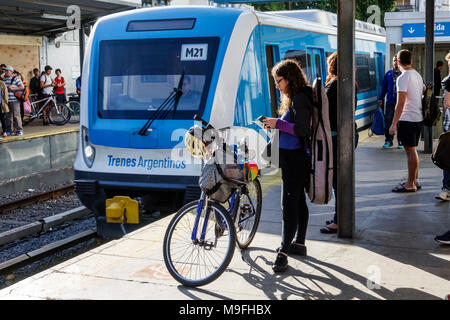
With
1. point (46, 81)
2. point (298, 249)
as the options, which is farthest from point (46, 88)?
point (298, 249)

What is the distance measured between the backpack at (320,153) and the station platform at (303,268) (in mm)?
613

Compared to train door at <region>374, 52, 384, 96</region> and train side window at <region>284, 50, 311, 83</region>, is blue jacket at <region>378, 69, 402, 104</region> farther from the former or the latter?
train door at <region>374, 52, 384, 96</region>

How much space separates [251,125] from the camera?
26.7ft

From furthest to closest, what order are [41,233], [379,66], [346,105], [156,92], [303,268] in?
[379,66] → [41,233] → [156,92] → [346,105] → [303,268]

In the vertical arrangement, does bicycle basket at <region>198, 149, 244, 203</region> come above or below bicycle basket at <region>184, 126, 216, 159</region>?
below

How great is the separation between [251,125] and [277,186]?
1.06 meters

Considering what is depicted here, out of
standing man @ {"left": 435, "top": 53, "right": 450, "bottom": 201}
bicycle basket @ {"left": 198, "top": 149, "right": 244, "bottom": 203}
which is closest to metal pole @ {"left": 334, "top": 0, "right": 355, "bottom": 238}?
bicycle basket @ {"left": 198, "top": 149, "right": 244, "bottom": 203}

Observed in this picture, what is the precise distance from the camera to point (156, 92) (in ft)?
25.3

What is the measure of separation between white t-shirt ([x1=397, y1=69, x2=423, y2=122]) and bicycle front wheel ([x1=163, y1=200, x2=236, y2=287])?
3.75 m

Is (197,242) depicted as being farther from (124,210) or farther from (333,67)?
(124,210)

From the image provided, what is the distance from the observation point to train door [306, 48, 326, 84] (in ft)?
37.2

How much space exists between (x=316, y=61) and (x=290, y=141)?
6.91 metres

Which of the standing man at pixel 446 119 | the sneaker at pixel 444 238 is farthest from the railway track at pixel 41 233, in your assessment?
the sneaker at pixel 444 238
